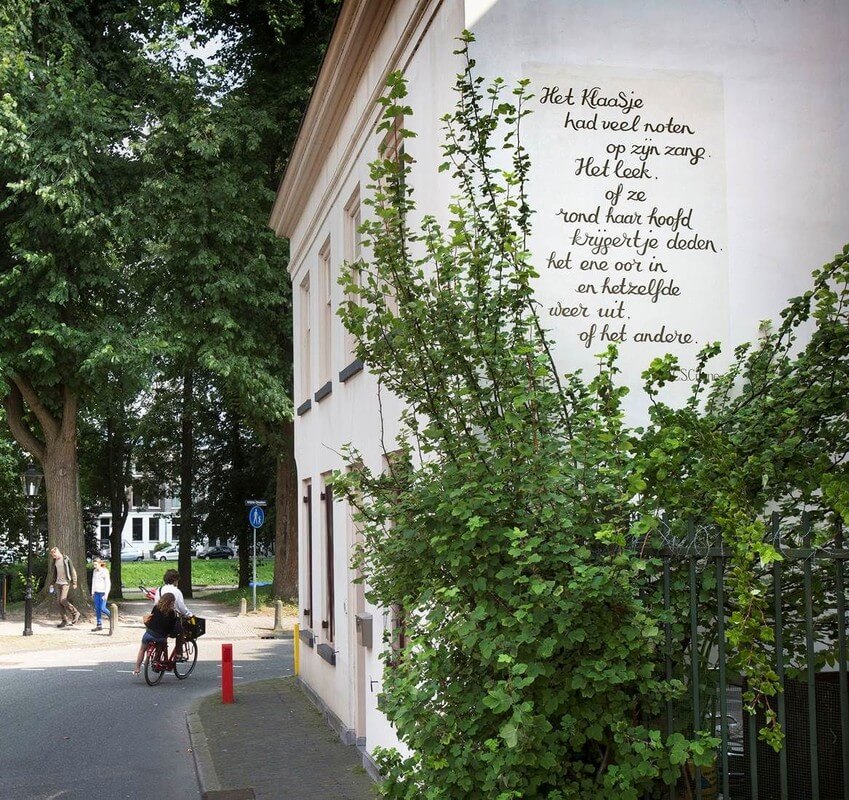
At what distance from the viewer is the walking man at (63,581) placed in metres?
28.5

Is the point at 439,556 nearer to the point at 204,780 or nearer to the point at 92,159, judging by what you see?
the point at 204,780

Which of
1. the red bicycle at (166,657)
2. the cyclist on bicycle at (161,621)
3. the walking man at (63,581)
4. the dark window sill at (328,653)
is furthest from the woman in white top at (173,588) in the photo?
the walking man at (63,581)

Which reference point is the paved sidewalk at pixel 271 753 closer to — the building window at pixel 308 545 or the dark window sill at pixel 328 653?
the dark window sill at pixel 328 653

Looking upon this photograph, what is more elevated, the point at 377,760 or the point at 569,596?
the point at 569,596

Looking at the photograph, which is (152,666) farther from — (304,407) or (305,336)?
(305,336)

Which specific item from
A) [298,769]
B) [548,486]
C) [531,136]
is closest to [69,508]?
[298,769]

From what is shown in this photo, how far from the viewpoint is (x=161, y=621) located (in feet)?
60.7

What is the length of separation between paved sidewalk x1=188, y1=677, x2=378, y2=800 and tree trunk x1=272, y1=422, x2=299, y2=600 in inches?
663

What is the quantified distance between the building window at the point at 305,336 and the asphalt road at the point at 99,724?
15.9 feet

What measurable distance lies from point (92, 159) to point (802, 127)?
72.8 feet

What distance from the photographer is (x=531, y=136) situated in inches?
302

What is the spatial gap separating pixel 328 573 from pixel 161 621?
4998 mm

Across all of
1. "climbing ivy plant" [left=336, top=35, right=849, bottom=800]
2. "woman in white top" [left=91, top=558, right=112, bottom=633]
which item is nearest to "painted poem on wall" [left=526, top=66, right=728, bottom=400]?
"climbing ivy plant" [left=336, top=35, right=849, bottom=800]

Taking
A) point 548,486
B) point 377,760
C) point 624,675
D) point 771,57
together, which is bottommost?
point 377,760
